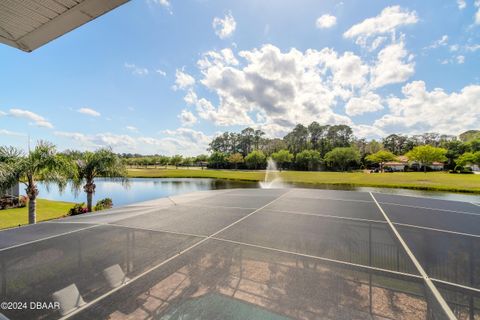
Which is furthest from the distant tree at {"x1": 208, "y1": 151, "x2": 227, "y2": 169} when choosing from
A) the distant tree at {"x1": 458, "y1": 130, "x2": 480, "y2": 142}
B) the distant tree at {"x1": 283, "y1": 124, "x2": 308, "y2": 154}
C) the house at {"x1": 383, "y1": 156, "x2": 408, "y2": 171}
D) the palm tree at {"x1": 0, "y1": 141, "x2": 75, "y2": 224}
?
the distant tree at {"x1": 458, "y1": 130, "x2": 480, "y2": 142}

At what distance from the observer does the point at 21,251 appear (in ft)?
7.53

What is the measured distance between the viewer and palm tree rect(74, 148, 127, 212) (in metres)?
10.8

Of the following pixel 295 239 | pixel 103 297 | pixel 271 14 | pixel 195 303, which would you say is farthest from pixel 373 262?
pixel 271 14

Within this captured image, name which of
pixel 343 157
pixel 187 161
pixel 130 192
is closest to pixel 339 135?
pixel 343 157

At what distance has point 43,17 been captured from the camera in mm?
2219

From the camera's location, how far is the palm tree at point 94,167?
10.8 metres

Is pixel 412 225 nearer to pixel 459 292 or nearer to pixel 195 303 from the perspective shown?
pixel 459 292

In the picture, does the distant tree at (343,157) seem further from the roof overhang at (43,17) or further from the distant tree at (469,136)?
the roof overhang at (43,17)

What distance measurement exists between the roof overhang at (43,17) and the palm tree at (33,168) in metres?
6.67

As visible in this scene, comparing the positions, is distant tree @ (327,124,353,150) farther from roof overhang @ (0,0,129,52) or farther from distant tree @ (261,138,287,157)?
roof overhang @ (0,0,129,52)

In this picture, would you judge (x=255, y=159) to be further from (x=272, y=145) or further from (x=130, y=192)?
(x=130, y=192)

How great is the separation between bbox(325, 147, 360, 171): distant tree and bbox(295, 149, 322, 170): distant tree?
2639 mm

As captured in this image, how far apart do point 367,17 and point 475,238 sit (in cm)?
823

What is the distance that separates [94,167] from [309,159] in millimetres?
53248
